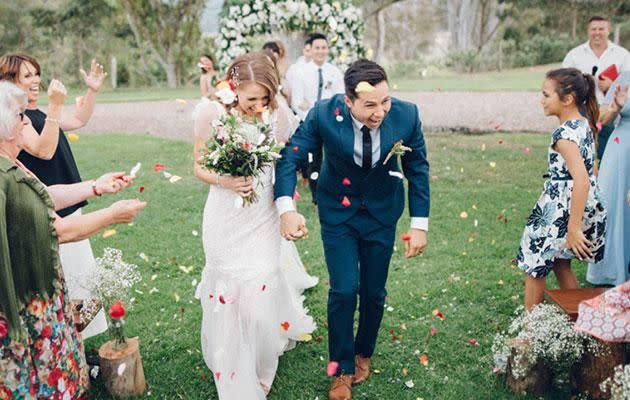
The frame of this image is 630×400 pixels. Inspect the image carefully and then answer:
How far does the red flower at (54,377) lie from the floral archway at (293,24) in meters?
6.69

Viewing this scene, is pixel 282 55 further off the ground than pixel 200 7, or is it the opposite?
pixel 200 7

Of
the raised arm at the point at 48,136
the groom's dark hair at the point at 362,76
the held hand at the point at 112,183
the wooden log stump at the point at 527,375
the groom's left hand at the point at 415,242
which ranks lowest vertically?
the wooden log stump at the point at 527,375

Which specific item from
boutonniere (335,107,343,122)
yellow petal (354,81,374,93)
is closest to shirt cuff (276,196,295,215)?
boutonniere (335,107,343,122)

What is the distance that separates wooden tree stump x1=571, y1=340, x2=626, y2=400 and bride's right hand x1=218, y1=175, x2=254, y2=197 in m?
2.23

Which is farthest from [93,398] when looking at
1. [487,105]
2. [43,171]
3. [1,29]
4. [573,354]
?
[1,29]

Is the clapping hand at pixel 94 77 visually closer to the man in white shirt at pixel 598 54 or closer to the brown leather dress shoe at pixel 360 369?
the brown leather dress shoe at pixel 360 369

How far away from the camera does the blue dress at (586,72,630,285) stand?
17.0 feet

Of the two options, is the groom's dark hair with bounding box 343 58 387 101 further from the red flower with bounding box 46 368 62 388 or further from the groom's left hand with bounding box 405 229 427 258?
the red flower with bounding box 46 368 62 388

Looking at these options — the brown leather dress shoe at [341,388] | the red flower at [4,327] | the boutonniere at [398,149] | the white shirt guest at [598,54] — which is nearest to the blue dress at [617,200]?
the white shirt guest at [598,54]

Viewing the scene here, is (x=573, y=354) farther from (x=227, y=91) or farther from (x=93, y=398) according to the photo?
(x=93, y=398)

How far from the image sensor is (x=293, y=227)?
11.6 ft

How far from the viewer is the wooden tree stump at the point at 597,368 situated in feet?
11.4

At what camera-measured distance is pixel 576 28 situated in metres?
38.2

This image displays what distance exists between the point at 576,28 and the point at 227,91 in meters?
39.8
